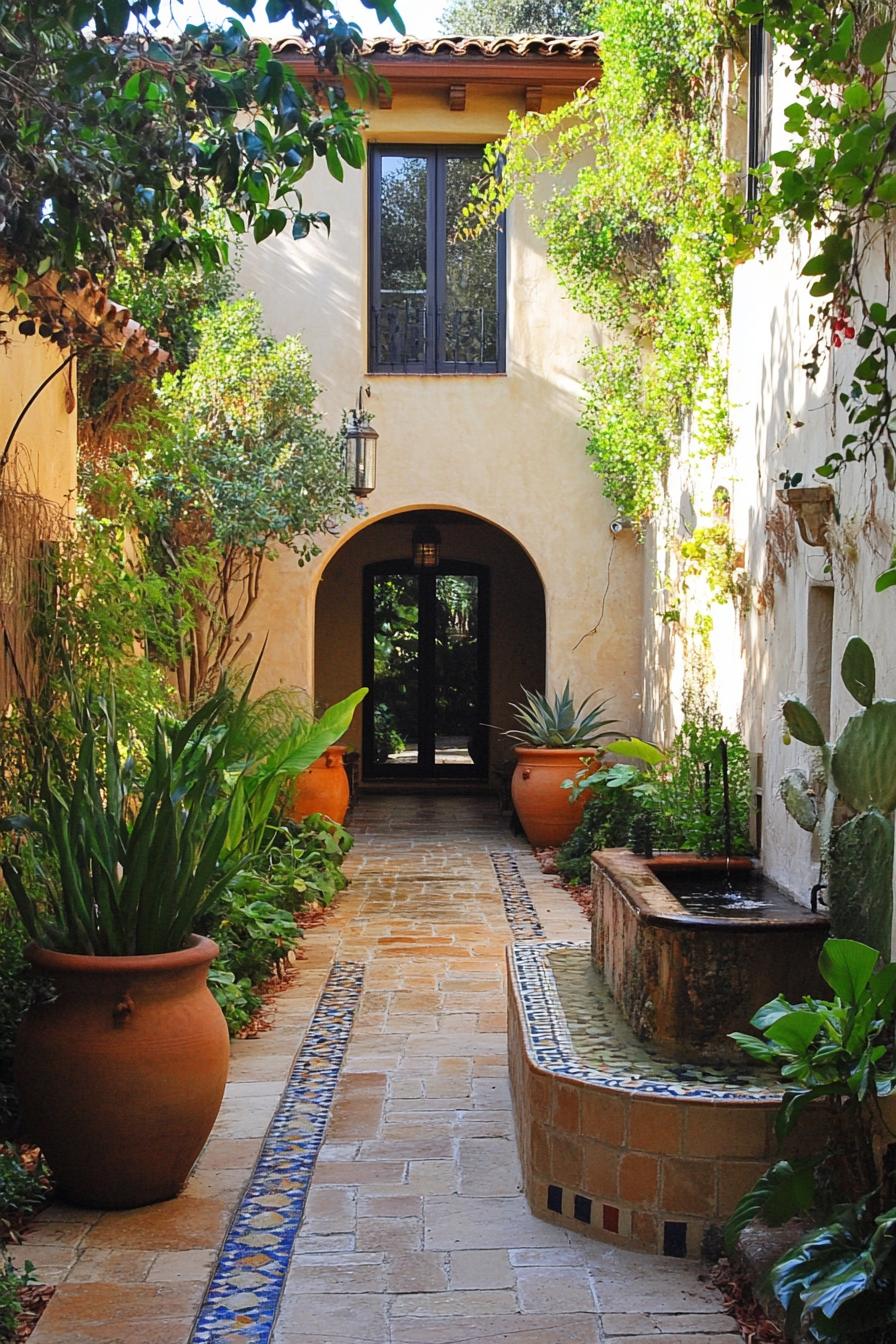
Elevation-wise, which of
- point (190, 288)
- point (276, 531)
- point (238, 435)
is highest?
point (190, 288)

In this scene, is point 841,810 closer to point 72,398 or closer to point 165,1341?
point 165,1341

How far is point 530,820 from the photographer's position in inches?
504

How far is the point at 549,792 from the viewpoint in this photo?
41.3 ft

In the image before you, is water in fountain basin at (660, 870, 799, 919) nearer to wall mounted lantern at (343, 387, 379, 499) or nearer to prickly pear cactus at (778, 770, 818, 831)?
prickly pear cactus at (778, 770, 818, 831)

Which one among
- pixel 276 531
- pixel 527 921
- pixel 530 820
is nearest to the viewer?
pixel 527 921

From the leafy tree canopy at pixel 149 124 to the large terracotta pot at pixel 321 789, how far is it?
7.64 metres

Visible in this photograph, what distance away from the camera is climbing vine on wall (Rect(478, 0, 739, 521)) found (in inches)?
380

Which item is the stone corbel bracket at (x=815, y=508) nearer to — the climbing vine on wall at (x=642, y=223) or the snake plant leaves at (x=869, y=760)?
the snake plant leaves at (x=869, y=760)

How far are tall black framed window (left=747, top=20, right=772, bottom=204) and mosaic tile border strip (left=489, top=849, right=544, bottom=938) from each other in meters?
4.69

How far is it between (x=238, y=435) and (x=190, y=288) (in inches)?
53.1

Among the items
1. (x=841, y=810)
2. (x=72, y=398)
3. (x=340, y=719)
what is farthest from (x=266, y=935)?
(x=841, y=810)

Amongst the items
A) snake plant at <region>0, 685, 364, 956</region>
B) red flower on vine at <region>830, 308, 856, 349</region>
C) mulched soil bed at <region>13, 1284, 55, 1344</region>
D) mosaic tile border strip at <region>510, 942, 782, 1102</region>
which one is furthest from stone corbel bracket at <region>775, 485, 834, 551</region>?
mulched soil bed at <region>13, 1284, 55, 1344</region>

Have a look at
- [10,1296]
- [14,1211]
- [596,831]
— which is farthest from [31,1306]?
[596,831]

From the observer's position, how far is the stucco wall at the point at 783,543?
5.44 metres
